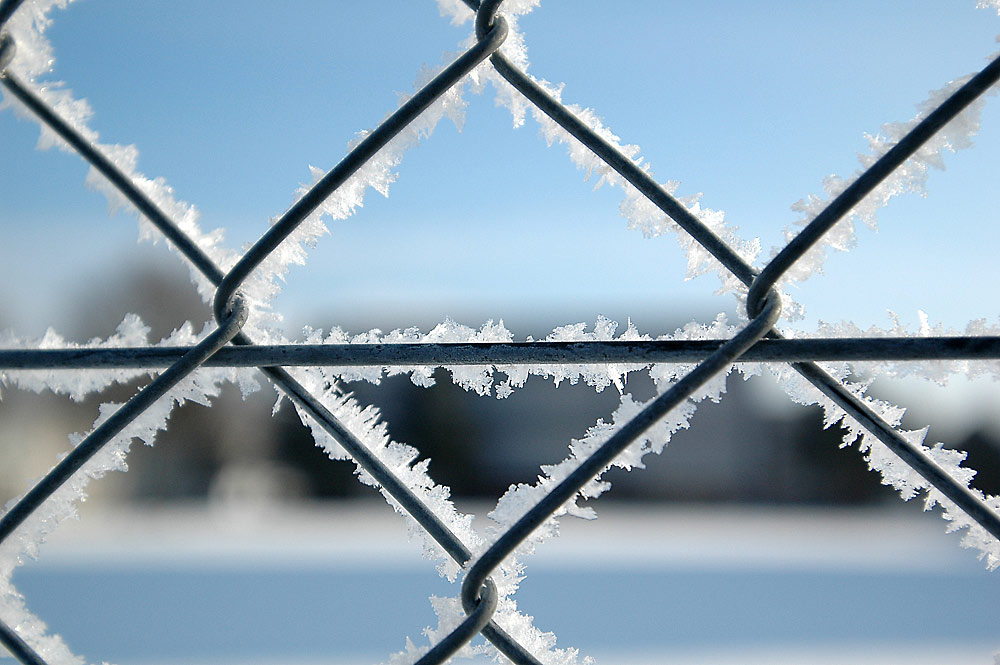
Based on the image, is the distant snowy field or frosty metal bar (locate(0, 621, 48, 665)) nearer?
frosty metal bar (locate(0, 621, 48, 665))

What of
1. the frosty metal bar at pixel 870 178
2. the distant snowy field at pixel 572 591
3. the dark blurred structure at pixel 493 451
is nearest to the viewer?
the frosty metal bar at pixel 870 178

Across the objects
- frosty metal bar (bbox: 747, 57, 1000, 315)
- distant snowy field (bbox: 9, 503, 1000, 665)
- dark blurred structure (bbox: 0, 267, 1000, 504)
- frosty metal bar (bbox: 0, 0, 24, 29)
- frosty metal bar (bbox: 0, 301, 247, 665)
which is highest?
dark blurred structure (bbox: 0, 267, 1000, 504)

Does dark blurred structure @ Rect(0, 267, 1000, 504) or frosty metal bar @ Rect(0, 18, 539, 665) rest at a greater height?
dark blurred structure @ Rect(0, 267, 1000, 504)

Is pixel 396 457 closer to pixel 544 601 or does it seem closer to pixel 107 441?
pixel 107 441

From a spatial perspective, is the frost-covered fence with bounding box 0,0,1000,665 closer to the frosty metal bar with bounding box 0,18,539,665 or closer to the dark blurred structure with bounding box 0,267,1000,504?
the frosty metal bar with bounding box 0,18,539,665

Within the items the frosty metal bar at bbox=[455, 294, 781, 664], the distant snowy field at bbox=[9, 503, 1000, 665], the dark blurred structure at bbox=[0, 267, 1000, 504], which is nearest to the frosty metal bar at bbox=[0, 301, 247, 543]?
the frosty metal bar at bbox=[455, 294, 781, 664]

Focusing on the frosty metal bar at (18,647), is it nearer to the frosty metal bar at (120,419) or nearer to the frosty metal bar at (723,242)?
the frosty metal bar at (120,419)

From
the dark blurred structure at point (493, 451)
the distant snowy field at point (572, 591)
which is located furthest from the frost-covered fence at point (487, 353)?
the dark blurred structure at point (493, 451)
